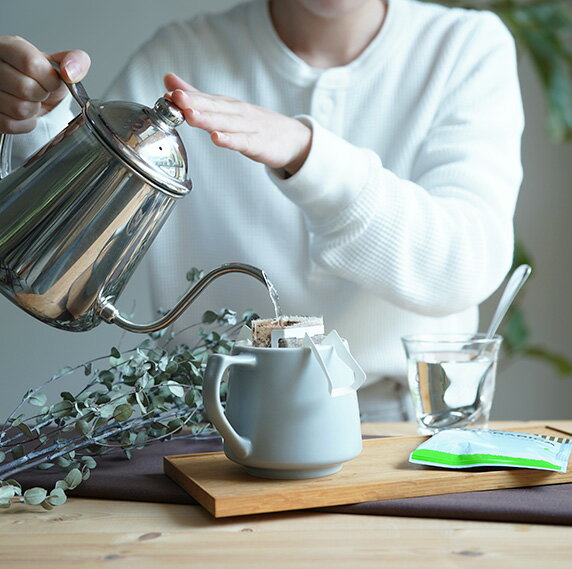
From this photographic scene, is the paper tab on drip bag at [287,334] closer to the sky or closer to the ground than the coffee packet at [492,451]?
closer to the sky

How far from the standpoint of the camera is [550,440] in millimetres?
637

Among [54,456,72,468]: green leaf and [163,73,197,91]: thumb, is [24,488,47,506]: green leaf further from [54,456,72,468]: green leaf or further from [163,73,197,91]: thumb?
[163,73,197,91]: thumb

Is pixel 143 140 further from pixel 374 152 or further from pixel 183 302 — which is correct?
pixel 374 152

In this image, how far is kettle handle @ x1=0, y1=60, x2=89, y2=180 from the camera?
57cm

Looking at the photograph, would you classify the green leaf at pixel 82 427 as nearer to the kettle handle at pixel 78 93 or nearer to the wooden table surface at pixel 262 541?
the wooden table surface at pixel 262 541

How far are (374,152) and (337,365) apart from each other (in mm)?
528

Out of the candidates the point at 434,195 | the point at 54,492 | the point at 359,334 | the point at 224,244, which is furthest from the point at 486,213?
the point at 54,492

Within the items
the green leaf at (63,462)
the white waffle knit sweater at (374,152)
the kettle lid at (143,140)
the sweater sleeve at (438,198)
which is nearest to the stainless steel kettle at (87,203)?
the kettle lid at (143,140)

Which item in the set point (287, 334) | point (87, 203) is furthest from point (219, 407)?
point (87, 203)

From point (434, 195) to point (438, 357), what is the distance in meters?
0.32

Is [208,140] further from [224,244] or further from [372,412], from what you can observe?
[372,412]

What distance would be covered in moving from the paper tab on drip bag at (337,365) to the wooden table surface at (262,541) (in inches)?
3.6

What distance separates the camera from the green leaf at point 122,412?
57 centimetres

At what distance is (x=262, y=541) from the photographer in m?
0.47
